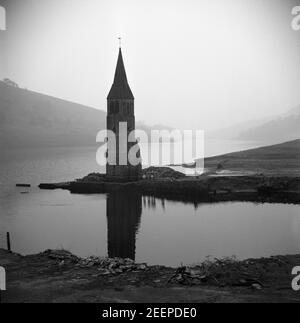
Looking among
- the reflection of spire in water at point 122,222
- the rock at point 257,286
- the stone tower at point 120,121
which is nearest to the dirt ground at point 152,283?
the rock at point 257,286

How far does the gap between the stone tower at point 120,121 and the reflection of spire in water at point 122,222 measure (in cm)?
581

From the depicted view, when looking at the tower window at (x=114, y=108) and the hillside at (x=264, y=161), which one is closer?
the tower window at (x=114, y=108)

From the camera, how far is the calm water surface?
33.9m

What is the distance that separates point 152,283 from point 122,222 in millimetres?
25260

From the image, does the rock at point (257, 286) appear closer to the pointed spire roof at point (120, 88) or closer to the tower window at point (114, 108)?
the tower window at point (114, 108)

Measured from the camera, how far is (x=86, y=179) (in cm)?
7019

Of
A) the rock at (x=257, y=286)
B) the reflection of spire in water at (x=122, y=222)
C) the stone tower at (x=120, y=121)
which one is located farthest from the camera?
the stone tower at (x=120, y=121)

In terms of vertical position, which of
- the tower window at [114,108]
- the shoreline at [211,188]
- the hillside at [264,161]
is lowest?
the shoreline at [211,188]

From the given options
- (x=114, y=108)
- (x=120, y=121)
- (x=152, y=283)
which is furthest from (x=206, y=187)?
(x=152, y=283)

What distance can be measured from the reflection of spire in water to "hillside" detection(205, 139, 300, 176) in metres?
28.4

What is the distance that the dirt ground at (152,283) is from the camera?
18062mm
